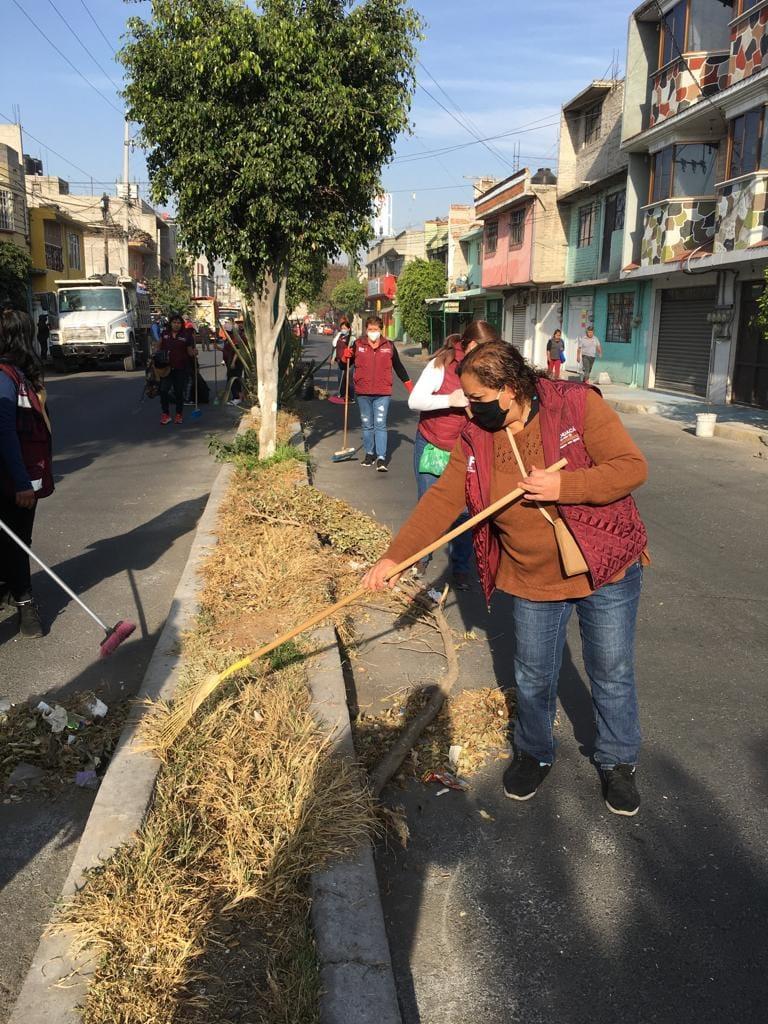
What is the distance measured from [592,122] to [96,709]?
30111mm

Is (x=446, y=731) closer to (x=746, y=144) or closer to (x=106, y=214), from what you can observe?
(x=746, y=144)

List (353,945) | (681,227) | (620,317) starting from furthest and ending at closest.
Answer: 1. (620,317)
2. (681,227)
3. (353,945)

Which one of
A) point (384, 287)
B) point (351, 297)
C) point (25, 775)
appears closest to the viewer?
point (25, 775)

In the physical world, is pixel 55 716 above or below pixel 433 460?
below

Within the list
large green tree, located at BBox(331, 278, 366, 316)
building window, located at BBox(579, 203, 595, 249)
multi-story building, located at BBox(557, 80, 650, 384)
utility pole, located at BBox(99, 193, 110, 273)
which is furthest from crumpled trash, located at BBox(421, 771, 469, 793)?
large green tree, located at BBox(331, 278, 366, 316)

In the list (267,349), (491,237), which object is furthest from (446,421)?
(491,237)

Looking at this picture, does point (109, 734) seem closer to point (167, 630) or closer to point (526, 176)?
point (167, 630)

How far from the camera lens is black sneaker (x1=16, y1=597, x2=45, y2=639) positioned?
513 cm

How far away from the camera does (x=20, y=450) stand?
5.12m

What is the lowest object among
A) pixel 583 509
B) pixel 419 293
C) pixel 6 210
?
pixel 583 509

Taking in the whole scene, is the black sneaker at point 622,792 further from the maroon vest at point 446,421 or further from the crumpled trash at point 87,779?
the maroon vest at point 446,421

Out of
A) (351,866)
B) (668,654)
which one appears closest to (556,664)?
(351,866)

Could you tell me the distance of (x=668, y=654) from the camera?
16.2 feet

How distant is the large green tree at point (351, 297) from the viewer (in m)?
78.1
